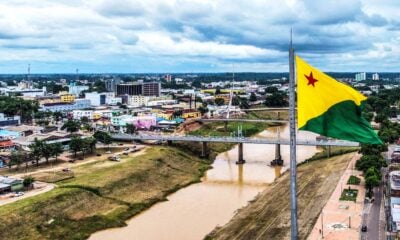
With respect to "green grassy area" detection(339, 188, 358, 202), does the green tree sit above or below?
above

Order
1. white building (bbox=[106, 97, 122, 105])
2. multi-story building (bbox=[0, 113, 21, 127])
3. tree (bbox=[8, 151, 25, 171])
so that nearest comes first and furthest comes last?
tree (bbox=[8, 151, 25, 171]), multi-story building (bbox=[0, 113, 21, 127]), white building (bbox=[106, 97, 122, 105])

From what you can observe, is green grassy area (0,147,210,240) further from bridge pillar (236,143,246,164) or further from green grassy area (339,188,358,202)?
green grassy area (339,188,358,202)

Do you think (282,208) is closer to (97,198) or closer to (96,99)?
(97,198)

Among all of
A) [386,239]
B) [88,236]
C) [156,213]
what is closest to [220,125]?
[156,213]

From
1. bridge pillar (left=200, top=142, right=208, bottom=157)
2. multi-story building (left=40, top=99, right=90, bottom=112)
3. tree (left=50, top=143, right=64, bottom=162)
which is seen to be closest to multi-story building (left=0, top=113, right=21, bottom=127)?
multi-story building (left=40, top=99, right=90, bottom=112)

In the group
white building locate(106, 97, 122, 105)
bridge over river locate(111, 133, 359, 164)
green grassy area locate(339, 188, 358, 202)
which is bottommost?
green grassy area locate(339, 188, 358, 202)

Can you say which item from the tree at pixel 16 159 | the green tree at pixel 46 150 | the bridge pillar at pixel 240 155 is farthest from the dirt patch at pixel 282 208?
the tree at pixel 16 159
